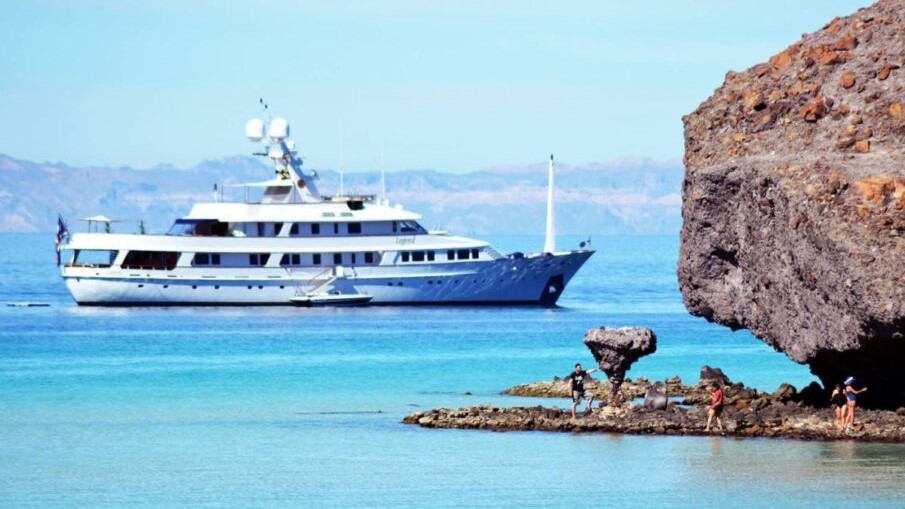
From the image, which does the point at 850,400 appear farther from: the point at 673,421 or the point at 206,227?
the point at 206,227

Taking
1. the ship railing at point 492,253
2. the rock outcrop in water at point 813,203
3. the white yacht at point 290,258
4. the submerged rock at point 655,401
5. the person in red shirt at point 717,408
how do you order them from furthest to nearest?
the ship railing at point 492,253, the white yacht at point 290,258, the submerged rock at point 655,401, the person in red shirt at point 717,408, the rock outcrop in water at point 813,203

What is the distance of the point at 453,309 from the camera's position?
98562 mm

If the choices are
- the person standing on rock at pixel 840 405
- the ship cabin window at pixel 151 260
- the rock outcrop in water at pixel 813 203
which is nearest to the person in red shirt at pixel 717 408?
the rock outcrop in water at pixel 813 203

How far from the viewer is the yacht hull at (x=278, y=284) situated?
97250mm

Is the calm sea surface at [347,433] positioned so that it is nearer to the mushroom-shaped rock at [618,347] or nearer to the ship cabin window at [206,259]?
the mushroom-shaped rock at [618,347]

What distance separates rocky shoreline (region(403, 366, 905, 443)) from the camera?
38.3 metres

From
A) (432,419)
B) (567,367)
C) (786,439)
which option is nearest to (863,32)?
(786,439)

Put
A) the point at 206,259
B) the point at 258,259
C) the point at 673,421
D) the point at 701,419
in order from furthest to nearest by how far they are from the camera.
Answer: the point at 258,259, the point at 206,259, the point at 701,419, the point at 673,421

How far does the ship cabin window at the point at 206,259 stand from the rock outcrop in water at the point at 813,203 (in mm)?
56613

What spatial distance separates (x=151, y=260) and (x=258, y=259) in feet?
17.7

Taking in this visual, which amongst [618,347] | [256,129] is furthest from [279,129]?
[618,347]

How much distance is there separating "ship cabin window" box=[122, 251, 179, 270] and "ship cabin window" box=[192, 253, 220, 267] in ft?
3.10

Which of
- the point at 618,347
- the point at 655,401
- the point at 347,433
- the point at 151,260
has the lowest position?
the point at 347,433

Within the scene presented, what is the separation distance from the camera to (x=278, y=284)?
97875 millimetres
